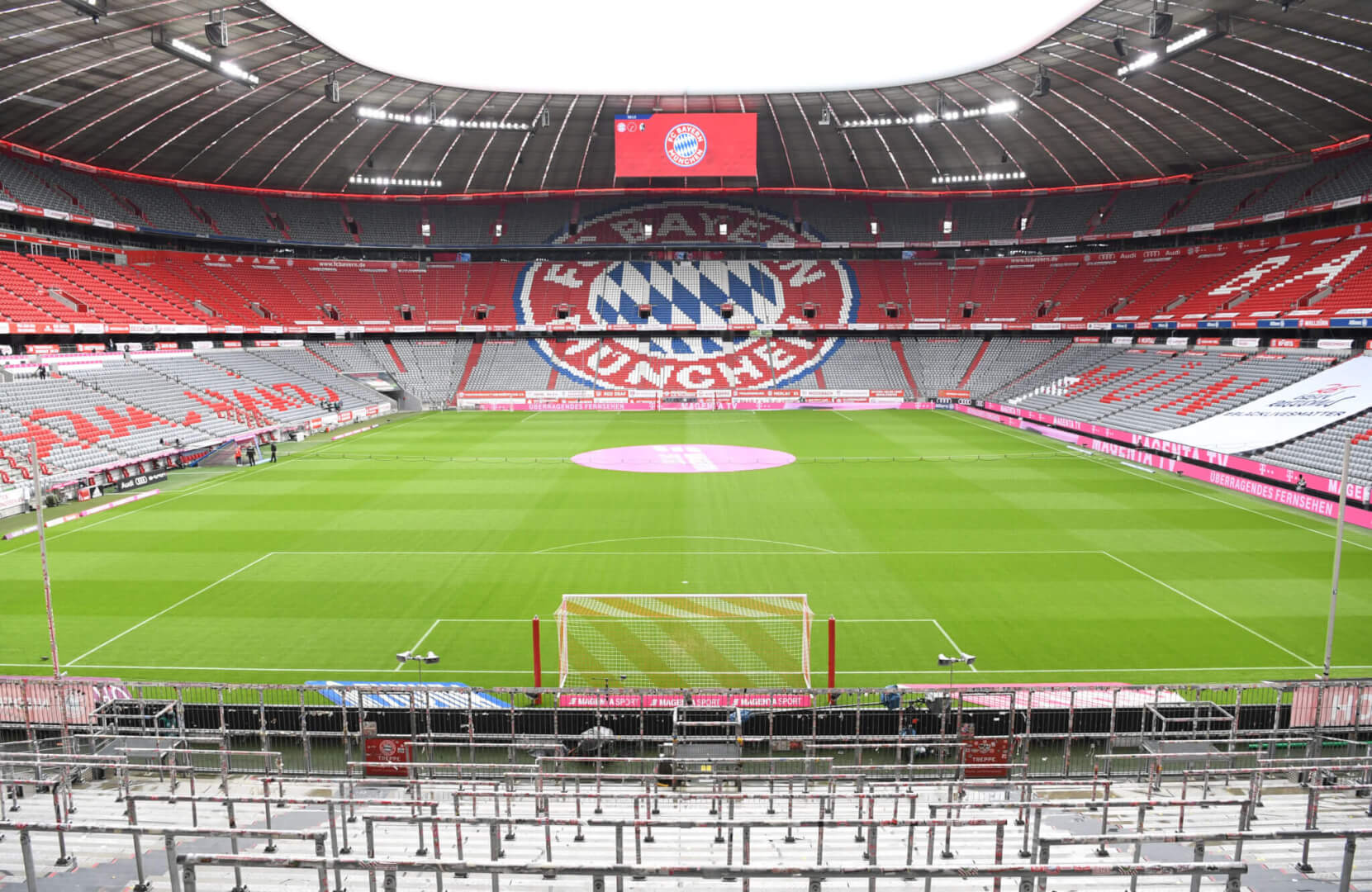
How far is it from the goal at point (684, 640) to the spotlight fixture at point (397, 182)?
167ft

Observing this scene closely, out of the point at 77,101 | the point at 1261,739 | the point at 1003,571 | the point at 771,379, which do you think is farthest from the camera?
the point at 771,379

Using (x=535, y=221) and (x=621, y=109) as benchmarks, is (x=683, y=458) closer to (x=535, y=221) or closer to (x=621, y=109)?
(x=621, y=109)

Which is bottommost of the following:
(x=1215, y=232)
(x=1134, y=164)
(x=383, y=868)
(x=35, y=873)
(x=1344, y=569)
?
(x=1344, y=569)

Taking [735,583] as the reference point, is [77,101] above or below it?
above

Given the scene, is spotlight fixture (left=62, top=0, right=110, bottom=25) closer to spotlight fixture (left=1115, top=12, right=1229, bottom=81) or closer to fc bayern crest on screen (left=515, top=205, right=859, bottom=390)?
spotlight fixture (left=1115, top=12, right=1229, bottom=81)

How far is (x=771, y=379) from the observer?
62.1 m

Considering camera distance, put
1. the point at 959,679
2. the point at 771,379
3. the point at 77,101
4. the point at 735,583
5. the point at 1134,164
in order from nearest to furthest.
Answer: the point at 959,679 < the point at 735,583 < the point at 77,101 < the point at 1134,164 < the point at 771,379

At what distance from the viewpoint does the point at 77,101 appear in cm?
3900

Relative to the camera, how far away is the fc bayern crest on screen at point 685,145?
50.8 meters

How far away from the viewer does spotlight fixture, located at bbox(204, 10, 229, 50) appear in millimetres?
27875

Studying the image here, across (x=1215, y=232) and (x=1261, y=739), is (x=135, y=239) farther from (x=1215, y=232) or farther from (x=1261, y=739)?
(x=1215, y=232)

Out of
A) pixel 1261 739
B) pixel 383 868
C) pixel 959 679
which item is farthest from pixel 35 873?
pixel 1261 739

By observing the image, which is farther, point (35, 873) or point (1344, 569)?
point (1344, 569)

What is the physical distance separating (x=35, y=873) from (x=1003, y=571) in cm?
1951
